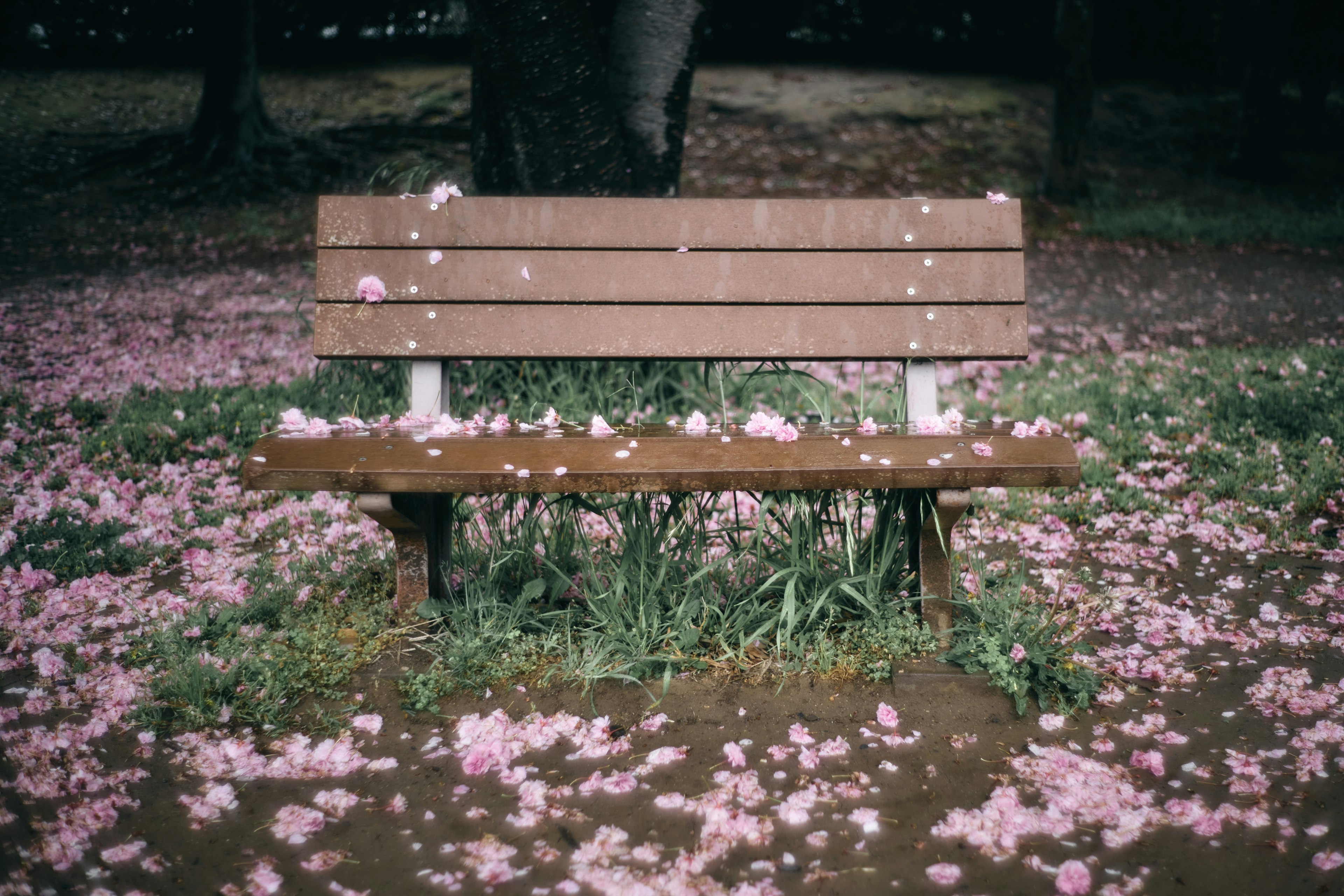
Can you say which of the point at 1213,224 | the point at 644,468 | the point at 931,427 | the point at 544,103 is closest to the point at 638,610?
the point at 644,468

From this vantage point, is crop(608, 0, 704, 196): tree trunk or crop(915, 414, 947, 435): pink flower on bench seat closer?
crop(915, 414, 947, 435): pink flower on bench seat

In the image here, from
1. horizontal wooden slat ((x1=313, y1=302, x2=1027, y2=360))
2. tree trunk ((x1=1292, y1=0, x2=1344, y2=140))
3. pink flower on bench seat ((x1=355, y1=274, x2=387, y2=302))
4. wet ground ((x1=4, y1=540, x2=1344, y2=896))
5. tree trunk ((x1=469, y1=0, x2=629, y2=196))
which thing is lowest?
wet ground ((x1=4, y1=540, x2=1344, y2=896))

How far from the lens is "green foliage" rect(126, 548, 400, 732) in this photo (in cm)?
191

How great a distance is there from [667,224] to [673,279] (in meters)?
0.15

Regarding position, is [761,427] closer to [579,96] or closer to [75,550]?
[75,550]

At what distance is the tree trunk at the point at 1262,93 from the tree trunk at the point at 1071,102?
10.5 feet

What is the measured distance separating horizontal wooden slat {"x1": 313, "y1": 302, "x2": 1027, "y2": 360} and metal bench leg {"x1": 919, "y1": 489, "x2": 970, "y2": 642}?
0.50 metres

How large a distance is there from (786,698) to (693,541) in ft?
1.57

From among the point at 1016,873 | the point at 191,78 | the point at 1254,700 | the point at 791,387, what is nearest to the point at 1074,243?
the point at 791,387

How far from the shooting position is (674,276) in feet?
7.58

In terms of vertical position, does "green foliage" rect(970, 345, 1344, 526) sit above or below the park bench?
below

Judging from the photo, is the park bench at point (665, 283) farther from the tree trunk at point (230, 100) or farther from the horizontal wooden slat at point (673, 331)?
the tree trunk at point (230, 100)

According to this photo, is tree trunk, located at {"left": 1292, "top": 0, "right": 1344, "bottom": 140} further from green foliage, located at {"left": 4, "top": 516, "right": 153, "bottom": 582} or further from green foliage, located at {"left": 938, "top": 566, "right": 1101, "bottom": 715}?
green foliage, located at {"left": 4, "top": 516, "right": 153, "bottom": 582}

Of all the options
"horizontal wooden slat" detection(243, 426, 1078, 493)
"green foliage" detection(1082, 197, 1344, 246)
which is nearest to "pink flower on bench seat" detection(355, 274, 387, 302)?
"horizontal wooden slat" detection(243, 426, 1078, 493)
